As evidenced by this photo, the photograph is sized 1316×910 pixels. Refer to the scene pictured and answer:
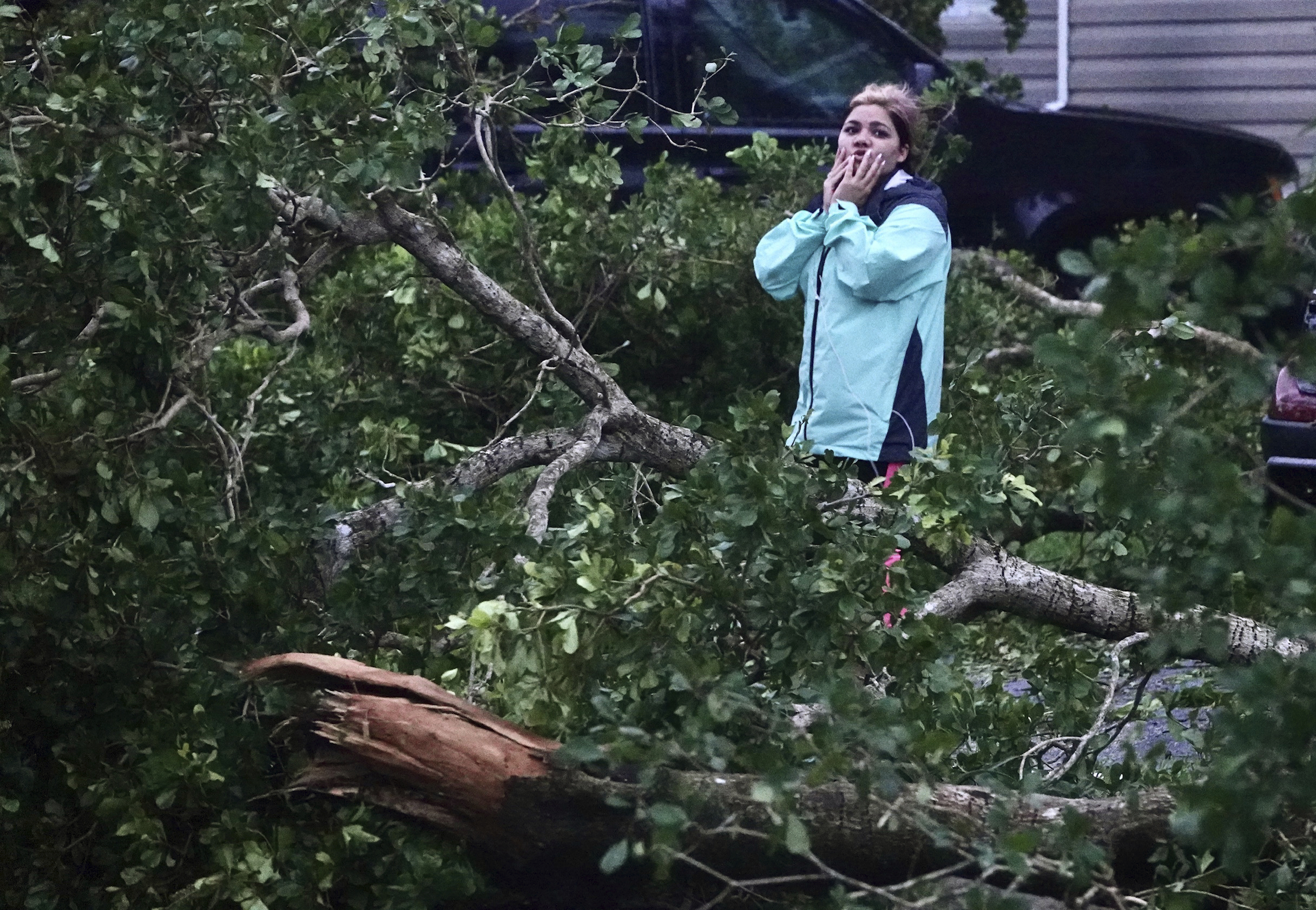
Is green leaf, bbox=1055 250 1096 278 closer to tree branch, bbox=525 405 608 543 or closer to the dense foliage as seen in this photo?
the dense foliage

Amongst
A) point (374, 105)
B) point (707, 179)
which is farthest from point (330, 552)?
point (707, 179)

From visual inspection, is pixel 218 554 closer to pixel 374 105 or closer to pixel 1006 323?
pixel 374 105

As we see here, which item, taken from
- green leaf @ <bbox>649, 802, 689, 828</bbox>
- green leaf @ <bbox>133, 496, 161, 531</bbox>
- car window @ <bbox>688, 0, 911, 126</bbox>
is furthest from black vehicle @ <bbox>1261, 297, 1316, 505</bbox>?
green leaf @ <bbox>649, 802, 689, 828</bbox>

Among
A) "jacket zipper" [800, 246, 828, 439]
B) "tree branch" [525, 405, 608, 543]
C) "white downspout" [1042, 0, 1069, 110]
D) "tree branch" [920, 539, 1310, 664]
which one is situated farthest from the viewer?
"white downspout" [1042, 0, 1069, 110]

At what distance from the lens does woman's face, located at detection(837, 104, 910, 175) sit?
420 centimetres

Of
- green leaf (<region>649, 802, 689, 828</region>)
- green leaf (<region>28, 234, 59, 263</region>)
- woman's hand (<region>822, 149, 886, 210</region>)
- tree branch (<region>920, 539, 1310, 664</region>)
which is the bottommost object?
tree branch (<region>920, 539, 1310, 664</region>)

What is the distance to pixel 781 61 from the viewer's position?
7.56 meters

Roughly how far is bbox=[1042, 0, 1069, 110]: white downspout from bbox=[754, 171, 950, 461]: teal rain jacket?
30.4 feet

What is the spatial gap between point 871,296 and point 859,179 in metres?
0.33

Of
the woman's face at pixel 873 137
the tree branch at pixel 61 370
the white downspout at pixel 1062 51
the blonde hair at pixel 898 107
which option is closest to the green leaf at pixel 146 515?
the tree branch at pixel 61 370

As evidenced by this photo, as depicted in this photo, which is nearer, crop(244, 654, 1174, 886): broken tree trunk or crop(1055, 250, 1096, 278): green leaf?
crop(1055, 250, 1096, 278): green leaf

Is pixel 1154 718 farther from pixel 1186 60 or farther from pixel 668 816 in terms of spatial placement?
pixel 1186 60

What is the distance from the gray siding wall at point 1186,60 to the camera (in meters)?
12.7

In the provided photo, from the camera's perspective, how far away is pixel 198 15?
344 cm
